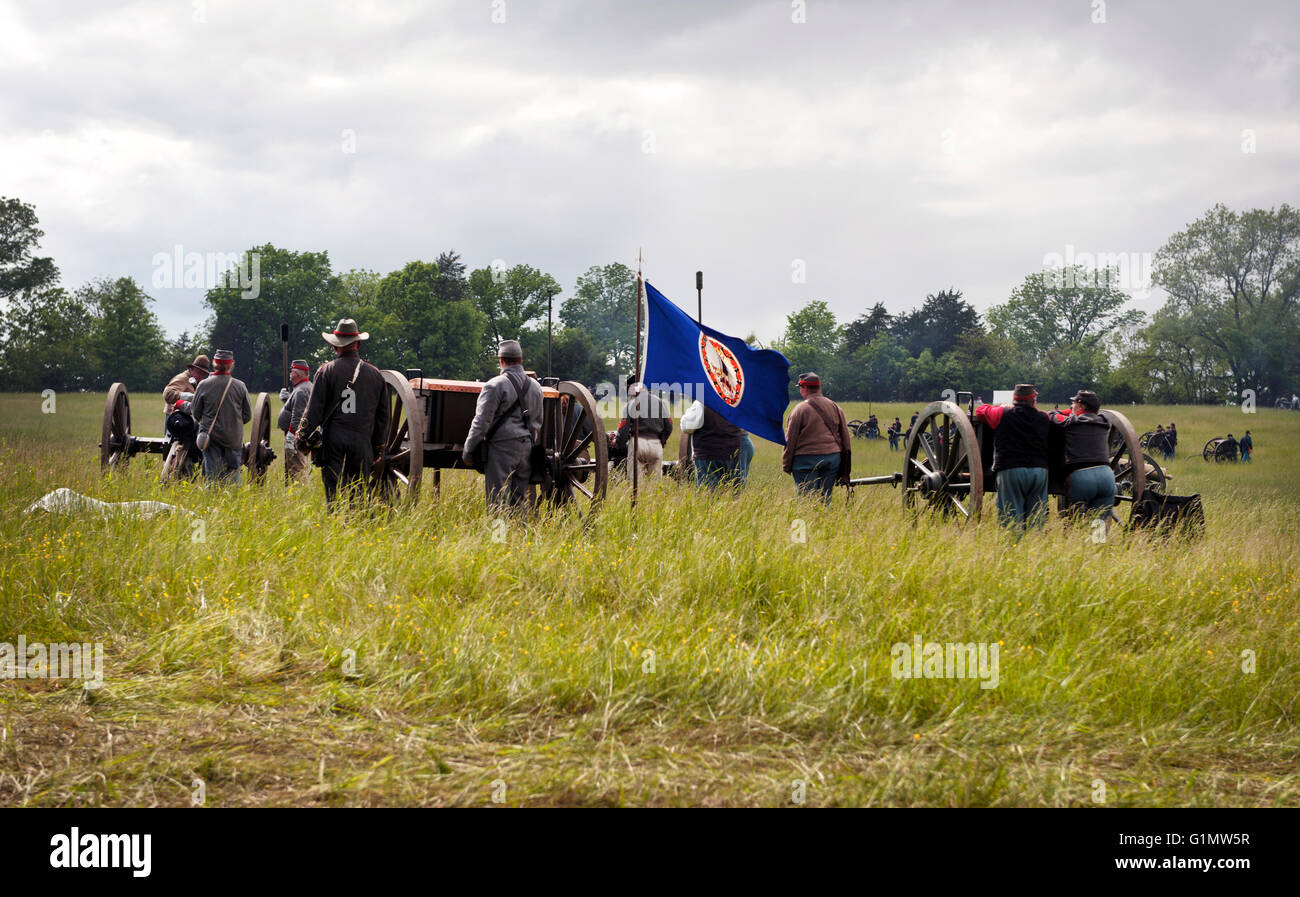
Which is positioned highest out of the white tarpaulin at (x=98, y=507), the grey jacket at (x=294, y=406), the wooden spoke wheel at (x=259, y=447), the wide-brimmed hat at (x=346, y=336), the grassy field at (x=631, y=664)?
the wide-brimmed hat at (x=346, y=336)

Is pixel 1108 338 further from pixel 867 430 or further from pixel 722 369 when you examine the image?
pixel 722 369

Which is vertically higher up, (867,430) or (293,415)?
(293,415)

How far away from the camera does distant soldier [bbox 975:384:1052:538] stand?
950cm

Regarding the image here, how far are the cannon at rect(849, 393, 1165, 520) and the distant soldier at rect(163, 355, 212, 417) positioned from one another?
26.9 ft

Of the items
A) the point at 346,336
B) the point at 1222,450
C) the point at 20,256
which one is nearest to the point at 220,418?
the point at 346,336

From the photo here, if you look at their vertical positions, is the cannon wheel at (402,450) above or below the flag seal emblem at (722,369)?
below

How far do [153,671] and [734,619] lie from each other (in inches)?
130

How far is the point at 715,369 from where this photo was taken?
920 centimetres

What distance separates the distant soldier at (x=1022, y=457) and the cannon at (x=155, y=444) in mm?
8000

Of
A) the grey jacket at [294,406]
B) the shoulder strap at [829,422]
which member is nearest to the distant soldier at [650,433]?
the shoulder strap at [829,422]

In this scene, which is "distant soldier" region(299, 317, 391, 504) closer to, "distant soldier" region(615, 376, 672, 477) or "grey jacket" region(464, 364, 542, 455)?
"grey jacket" region(464, 364, 542, 455)

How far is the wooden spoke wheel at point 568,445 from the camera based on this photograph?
9.43 metres

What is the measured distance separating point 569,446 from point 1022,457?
4.45 m

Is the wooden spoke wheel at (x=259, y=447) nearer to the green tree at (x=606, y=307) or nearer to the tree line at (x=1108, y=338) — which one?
the tree line at (x=1108, y=338)
